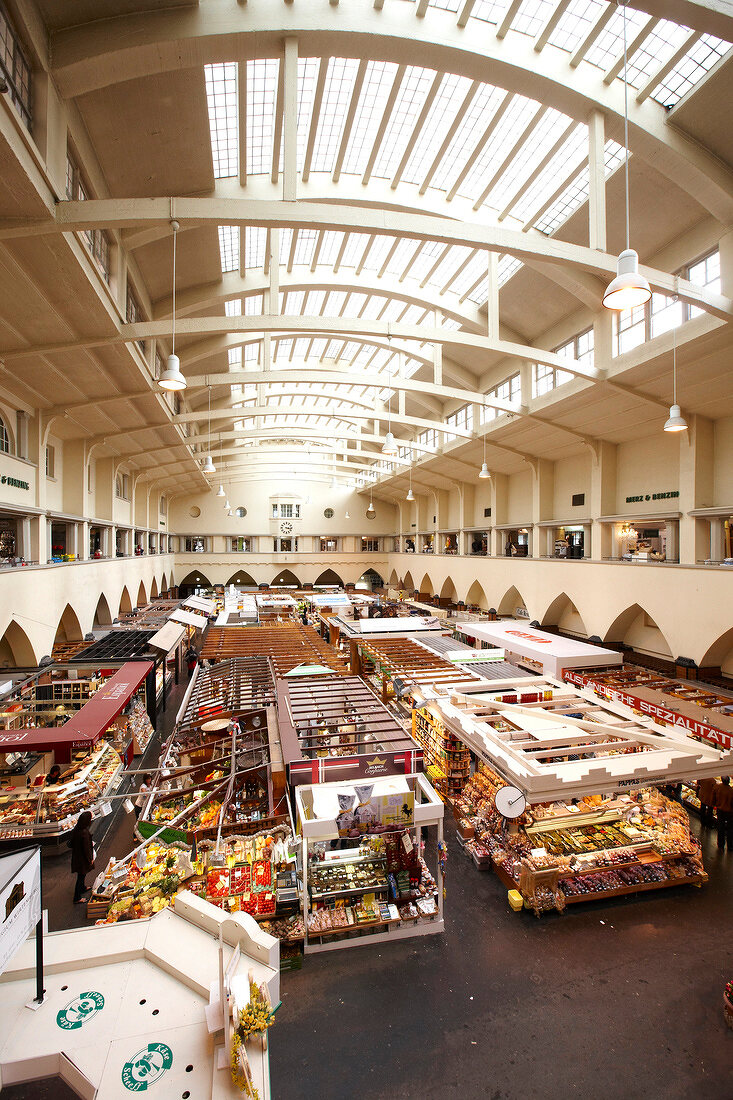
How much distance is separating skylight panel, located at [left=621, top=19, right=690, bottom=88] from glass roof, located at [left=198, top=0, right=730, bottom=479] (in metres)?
0.01

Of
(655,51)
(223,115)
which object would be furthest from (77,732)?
(655,51)

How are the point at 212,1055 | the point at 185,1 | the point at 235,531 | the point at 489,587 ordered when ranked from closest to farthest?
1. the point at 212,1055
2. the point at 185,1
3. the point at 489,587
4. the point at 235,531

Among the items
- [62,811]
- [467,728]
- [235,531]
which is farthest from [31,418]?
[235,531]

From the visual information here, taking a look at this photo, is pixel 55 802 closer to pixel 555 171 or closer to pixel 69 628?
pixel 69 628

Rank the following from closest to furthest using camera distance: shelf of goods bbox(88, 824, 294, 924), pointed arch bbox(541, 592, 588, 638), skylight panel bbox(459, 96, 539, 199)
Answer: shelf of goods bbox(88, 824, 294, 924)
skylight panel bbox(459, 96, 539, 199)
pointed arch bbox(541, 592, 588, 638)

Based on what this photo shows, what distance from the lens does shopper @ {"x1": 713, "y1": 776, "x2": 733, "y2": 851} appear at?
22.5ft

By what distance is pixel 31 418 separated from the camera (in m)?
10.5

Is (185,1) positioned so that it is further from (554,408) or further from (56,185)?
(554,408)

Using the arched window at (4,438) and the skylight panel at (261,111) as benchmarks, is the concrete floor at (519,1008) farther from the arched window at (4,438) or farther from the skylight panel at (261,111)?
the skylight panel at (261,111)

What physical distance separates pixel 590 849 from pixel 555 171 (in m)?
10.8

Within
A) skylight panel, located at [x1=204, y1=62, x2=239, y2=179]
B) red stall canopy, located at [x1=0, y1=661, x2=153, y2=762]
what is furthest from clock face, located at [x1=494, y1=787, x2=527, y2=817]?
skylight panel, located at [x1=204, y1=62, x2=239, y2=179]

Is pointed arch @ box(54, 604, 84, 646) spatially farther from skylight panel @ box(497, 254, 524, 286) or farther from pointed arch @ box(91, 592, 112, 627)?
skylight panel @ box(497, 254, 524, 286)

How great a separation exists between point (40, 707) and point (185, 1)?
11.0 metres

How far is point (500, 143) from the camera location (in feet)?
28.0
